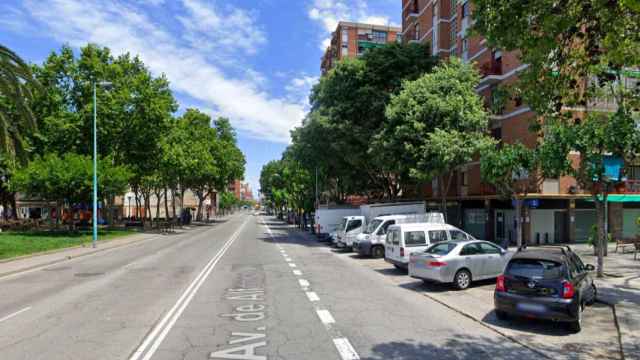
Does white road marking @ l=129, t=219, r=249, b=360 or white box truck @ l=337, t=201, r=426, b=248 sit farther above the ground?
white box truck @ l=337, t=201, r=426, b=248

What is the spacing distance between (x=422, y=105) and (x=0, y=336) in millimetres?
21706

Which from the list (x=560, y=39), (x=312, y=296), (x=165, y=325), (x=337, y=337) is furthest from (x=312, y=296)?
(x=560, y=39)

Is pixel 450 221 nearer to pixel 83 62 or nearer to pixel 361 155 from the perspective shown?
pixel 361 155

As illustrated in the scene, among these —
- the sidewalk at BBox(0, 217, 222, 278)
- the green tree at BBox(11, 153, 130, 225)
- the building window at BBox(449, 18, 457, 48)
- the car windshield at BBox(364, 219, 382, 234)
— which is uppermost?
the building window at BBox(449, 18, 457, 48)

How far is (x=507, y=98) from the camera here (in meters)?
9.80

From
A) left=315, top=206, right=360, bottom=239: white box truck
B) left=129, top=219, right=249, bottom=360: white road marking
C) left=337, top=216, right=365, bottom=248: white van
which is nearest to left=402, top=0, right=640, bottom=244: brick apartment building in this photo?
left=315, top=206, right=360, bottom=239: white box truck

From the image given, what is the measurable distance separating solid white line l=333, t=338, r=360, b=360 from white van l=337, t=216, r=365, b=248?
17.4m

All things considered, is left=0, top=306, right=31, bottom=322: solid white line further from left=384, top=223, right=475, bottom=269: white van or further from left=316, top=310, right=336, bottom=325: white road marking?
left=384, top=223, right=475, bottom=269: white van

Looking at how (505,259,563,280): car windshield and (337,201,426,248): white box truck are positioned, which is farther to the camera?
(337,201,426,248): white box truck

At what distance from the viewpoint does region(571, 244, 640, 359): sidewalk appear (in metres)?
8.21

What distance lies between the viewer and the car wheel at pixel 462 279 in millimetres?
13039

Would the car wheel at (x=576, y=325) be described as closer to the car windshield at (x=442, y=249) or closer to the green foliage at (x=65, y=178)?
the car windshield at (x=442, y=249)

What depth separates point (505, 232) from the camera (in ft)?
103

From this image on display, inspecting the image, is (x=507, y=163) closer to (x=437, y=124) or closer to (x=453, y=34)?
(x=437, y=124)
